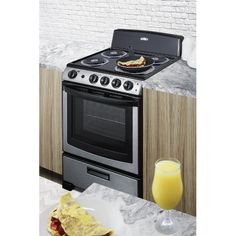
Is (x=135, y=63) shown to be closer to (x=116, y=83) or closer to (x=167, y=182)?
(x=116, y=83)

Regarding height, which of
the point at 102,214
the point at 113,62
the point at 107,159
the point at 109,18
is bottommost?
the point at 107,159

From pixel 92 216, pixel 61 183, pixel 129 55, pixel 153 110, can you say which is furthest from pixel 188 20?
pixel 92 216

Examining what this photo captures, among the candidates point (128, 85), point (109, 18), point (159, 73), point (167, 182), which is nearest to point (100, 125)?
point (128, 85)

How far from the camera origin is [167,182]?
1643 mm

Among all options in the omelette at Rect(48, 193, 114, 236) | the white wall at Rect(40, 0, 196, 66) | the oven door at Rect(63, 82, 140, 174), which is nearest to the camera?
the omelette at Rect(48, 193, 114, 236)

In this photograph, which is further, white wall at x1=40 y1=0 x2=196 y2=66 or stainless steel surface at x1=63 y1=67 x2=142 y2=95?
Answer: white wall at x1=40 y1=0 x2=196 y2=66

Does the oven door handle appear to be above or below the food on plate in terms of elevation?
below

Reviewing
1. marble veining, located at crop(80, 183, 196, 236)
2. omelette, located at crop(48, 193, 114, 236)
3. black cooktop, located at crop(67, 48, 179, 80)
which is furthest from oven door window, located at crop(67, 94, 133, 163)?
omelette, located at crop(48, 193, 114, 236)

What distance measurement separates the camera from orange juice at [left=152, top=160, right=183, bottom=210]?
161cm

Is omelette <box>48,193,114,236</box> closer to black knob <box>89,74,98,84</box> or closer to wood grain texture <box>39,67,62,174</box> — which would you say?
black knob <box>89,74,98,84</box>

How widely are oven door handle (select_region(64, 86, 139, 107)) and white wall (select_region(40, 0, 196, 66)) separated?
2.19 ft

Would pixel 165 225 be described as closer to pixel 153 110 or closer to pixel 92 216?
pixel 92 216

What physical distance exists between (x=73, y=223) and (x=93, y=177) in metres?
2.17
